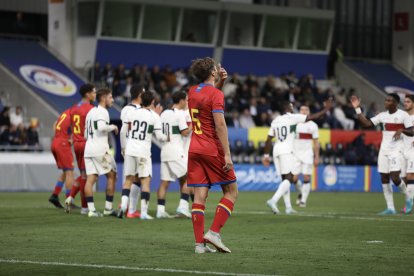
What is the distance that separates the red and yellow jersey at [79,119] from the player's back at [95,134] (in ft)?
3.04

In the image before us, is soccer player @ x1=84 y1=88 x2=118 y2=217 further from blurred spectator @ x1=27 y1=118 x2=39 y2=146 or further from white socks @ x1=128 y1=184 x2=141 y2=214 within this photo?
blurred spectator @ x1=27 y1=118 x2=39 y2=146

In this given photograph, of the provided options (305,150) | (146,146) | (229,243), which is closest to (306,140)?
(305,150)

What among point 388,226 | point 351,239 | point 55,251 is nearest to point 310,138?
point 388,226

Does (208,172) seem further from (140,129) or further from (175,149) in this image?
(175,149)

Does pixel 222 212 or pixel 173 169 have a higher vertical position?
pixel 222 212

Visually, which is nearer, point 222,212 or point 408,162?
point 222,212

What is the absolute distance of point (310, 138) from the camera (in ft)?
88.7

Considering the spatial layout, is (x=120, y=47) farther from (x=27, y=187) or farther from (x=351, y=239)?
(x=351, y=239)

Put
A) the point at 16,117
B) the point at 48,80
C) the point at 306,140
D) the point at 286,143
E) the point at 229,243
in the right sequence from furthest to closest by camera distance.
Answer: the point at 48,80 < the point at 16,117 < the point at 306,140 < the point at 286,143 < the point at 229,243

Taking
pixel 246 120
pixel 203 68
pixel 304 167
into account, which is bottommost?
pixel 246 120

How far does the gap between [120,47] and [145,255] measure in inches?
1359

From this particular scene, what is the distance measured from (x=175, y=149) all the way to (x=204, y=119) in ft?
25.3

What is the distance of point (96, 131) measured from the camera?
20.0 m

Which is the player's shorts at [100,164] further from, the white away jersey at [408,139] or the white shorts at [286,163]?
the white away jersey at [408,139]
